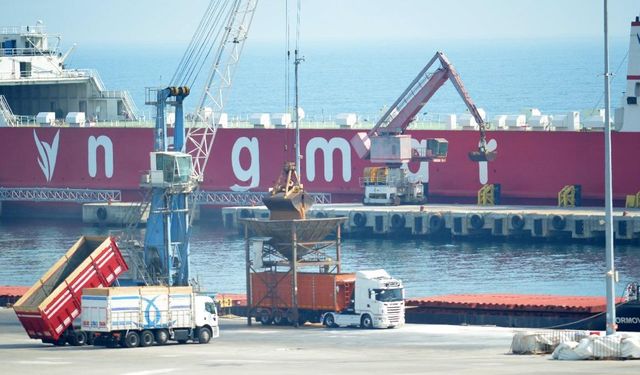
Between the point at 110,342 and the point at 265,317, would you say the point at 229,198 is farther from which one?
the point at 110,342

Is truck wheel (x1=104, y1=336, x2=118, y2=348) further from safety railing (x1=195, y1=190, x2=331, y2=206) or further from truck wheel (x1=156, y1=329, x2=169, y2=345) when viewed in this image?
safety railing (x1=195, y1=190, x2=331, y2=206)

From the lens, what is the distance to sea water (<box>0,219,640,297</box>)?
225ft

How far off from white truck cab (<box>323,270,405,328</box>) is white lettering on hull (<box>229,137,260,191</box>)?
42.6 meters

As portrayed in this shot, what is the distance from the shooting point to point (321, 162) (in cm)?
9462

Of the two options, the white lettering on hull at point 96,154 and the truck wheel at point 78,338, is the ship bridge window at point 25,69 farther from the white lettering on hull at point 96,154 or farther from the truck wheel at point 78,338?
the truck wheel at point 78,338

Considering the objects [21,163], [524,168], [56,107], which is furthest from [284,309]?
[56,107]

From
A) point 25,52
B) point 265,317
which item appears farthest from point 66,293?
point 25,52

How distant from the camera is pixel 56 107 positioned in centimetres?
11150

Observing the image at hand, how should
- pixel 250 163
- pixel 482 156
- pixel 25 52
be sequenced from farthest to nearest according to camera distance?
pixel 25 52 → pixel 250 163 → pixel 482 156

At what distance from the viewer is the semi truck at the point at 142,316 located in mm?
47688

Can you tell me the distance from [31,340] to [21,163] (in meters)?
54.0

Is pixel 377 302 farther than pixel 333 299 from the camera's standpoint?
No

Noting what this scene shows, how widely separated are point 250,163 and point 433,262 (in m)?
23.4

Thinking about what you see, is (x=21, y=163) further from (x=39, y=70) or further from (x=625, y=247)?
(x=625, y=247)
